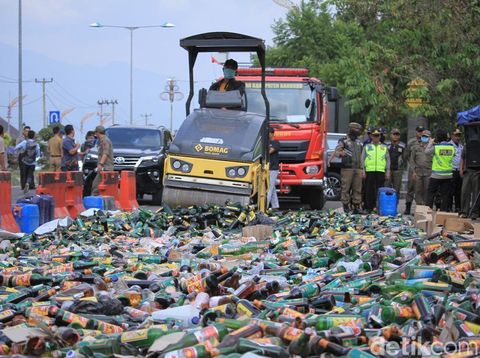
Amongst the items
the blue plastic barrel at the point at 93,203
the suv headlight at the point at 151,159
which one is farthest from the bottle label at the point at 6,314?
the suv headlight at the point at 151,159

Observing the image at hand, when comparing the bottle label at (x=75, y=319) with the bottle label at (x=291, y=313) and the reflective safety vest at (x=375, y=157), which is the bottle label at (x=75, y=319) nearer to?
the bottle label at (x=291, y=313)

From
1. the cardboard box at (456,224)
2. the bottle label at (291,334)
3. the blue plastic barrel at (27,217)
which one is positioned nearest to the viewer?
the bottle label at (291,334)

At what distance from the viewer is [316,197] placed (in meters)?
22.5

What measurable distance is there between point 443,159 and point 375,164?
4.99ft

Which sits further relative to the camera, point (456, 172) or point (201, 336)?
point (456, 172)

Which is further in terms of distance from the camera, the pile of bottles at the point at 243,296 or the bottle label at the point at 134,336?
the bottle label at the point at 134,336

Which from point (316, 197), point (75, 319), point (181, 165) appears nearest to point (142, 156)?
point (316, 197)

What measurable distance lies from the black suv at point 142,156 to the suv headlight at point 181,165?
722 cm

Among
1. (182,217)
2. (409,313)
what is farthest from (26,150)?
(409,313)

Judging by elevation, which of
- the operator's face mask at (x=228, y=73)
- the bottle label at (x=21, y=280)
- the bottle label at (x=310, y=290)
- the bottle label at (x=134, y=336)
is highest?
the operator's face mask at (x=228, y=73)

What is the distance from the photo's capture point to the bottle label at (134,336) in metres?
6.24

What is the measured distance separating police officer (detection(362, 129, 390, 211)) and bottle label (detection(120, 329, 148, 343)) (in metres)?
14.8

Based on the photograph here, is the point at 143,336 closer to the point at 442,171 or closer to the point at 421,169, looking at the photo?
the point at 442,171

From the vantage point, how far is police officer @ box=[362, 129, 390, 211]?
67.6 ft
